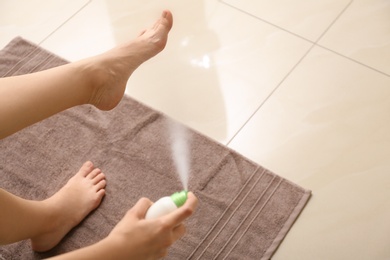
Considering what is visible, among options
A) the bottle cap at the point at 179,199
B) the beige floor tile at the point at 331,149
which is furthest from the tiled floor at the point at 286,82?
the bottle cap at the point at 179,199

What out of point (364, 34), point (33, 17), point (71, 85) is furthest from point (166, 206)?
point (33, 17)

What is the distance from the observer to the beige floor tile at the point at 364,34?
1.31 metres

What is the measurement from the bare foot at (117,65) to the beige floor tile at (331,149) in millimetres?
315

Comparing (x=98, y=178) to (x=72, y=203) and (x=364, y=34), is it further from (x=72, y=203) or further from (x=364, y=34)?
(x=364, y=34)

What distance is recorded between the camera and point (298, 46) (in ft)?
4.45

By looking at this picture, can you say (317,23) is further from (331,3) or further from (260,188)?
(260,188)

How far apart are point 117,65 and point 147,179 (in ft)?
0.93

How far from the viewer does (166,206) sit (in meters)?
0.77

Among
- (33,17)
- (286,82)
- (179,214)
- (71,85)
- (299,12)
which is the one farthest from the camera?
(33,17)

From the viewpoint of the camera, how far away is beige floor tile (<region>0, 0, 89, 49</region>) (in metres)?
1.49

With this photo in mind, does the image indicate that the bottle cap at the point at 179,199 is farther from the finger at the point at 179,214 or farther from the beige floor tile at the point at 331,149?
the beige floor tile at the point at 331,149

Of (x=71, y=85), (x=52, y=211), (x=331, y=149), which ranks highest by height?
(x=71, y=85)

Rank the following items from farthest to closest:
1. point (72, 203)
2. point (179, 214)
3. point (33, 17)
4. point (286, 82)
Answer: point (33, 17) < point (286, 82) < point (72, 203) < point (179, 214)

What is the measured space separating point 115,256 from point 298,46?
86cm
